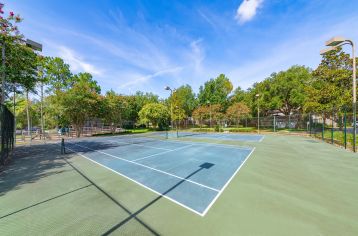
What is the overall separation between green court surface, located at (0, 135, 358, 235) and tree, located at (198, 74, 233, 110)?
40.6m

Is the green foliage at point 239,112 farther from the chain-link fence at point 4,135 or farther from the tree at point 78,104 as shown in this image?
the chain-link fence at point 4,135

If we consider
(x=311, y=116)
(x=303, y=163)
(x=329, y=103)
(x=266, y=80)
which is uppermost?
(x=266, y=80)

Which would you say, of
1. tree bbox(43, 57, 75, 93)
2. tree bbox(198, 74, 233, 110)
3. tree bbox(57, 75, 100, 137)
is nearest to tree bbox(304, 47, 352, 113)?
tree bbox(198, 74, 233, 110)

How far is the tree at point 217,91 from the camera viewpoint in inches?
1793

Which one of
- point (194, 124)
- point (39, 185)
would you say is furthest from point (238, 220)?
point (194, 124)

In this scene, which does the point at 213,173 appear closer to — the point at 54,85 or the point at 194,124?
the point at 194,124

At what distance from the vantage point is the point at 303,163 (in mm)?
7367

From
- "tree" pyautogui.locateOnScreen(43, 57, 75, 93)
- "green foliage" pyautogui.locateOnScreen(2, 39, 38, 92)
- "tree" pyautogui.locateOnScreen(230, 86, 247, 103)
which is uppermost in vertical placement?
"tree" pyautogui.locateOnScreen(43, 57, 75, 93)

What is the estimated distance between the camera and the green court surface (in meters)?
2.89

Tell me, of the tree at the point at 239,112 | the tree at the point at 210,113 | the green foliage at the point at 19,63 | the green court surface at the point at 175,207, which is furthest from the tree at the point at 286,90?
the green foliage at the point at 19,63

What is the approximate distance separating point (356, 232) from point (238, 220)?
1979 mm

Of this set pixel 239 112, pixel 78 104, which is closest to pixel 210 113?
pixel 239 112

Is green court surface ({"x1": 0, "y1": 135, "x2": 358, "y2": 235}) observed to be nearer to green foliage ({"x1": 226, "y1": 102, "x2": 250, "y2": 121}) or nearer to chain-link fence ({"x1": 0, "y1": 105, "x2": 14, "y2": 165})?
chain-link fence ({"x1": 0, "y1": 105, "x2": 14, "y2": 165})

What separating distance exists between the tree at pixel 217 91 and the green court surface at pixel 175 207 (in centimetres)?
4058
